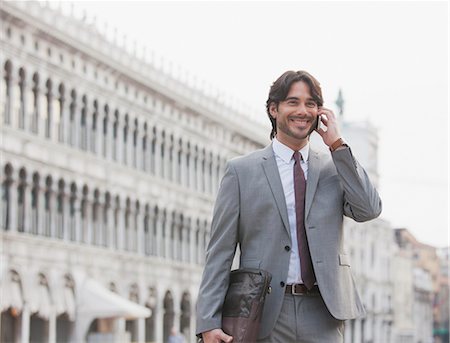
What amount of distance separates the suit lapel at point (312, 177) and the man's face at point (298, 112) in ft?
0.37

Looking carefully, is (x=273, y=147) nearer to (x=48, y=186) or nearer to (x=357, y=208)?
(x=357, y=208)

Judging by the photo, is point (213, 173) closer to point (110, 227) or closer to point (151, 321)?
point (151, 321)

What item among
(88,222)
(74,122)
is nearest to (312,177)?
(74,122)

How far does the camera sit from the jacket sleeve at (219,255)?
4.51m

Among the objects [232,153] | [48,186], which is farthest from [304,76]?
[232,153]

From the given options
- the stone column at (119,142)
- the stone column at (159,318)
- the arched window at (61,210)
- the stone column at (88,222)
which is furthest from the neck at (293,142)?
the stone column at (159,318)

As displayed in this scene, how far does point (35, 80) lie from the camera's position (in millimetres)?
33000

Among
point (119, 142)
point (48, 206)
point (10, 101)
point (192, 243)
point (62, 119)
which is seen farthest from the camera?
point (192, 243)

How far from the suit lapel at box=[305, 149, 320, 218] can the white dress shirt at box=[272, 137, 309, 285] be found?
2cm

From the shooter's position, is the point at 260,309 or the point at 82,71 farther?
Answer: the point at 82,71

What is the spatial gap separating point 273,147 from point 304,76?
34 cm

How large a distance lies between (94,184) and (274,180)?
3137 cm

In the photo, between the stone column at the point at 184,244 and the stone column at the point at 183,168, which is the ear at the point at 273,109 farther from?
the stone column at the point at 183,168

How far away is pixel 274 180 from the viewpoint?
4672 mm
